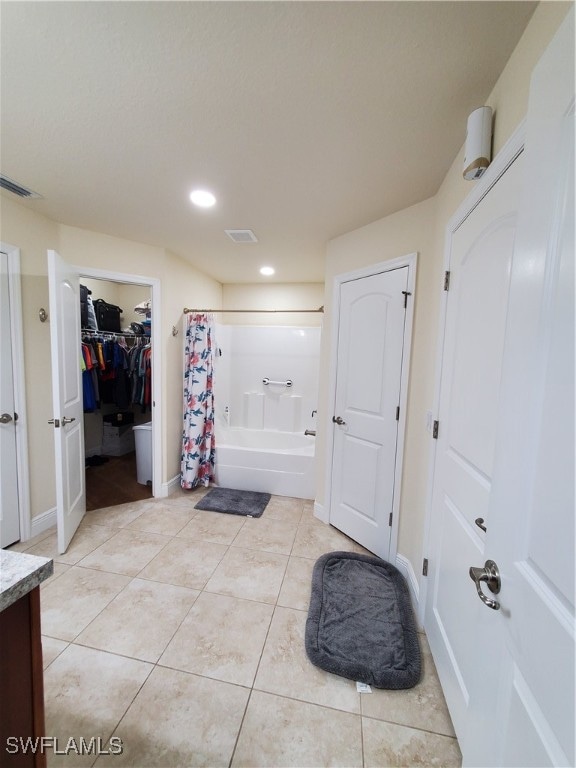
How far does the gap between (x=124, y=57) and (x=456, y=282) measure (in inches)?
58.5

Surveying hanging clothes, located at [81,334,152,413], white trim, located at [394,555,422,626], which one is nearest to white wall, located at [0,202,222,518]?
hanging clothes, located at [81,334,152,413]

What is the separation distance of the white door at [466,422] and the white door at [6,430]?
2685mm

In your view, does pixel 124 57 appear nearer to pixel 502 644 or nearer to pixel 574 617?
pixel 574 617

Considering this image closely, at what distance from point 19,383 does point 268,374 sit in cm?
242

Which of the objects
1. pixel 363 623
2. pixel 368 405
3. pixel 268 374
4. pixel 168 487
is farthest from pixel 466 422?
pixel 268 374

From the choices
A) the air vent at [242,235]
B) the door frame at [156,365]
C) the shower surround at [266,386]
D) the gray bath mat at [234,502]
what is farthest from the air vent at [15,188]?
the gray bath mat at [234,502]

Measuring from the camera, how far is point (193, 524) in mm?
2457

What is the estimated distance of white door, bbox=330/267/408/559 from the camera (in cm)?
201

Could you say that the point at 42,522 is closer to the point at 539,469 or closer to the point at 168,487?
the point at 168,487

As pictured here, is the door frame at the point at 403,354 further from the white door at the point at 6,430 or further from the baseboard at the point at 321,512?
the white door at the point at 6,430

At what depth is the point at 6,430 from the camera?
2.07m

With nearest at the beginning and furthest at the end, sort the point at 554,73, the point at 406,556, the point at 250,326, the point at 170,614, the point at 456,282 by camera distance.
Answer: the point at 554,73 < the point at 456,282 < the point at 170,614 < the point at 406,556 < the point at 250,326

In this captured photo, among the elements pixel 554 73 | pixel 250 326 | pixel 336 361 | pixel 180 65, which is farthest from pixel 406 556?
pixel 250 326

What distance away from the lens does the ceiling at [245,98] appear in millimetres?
875
